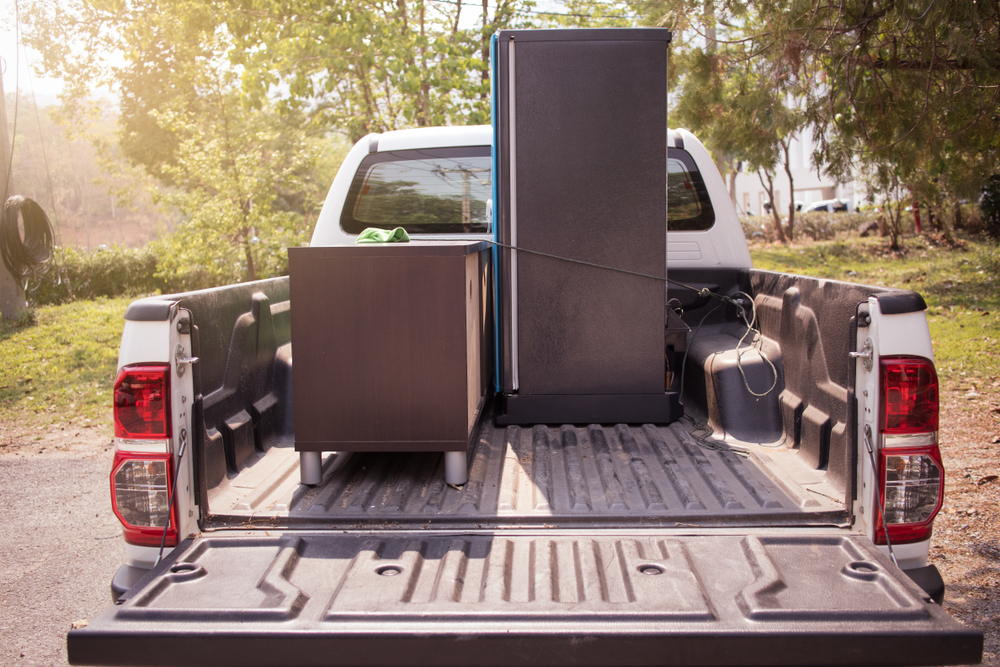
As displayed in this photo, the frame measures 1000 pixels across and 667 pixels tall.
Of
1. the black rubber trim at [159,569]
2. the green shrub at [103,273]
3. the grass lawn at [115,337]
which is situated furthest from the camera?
the green shrub at [103,273]

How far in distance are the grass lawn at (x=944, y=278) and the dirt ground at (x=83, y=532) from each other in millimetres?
1542

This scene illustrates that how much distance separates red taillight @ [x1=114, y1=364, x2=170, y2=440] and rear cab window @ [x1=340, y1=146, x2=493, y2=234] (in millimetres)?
2429

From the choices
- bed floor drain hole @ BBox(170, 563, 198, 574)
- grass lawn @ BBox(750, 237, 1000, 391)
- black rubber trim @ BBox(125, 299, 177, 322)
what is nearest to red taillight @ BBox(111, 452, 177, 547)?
bed floor drain hole @ BBox(170, 563, 198, 574)

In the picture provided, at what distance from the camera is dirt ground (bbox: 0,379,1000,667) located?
11.2 feet

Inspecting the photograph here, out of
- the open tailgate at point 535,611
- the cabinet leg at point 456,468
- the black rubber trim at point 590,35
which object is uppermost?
the black rubber trim at point 590,35

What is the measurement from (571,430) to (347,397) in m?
1.12

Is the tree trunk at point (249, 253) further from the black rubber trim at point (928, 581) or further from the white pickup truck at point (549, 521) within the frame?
the black rubber trim at point (928, 581)

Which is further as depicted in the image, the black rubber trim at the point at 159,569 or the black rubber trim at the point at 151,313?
the black rubber trim at the point at 151,313

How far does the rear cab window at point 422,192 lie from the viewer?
14.4 feet

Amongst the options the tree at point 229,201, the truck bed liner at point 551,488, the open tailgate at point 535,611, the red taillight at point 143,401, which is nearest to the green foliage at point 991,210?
the tree at point 229,201

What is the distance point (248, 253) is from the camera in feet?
41.1

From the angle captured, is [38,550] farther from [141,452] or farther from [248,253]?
[248,253]

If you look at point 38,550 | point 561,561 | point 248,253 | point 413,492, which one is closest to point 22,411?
point 38,550

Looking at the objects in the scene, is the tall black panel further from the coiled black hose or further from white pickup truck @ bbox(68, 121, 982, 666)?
the coiled black hose
